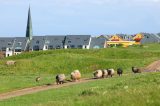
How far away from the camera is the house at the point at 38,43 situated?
505 feet

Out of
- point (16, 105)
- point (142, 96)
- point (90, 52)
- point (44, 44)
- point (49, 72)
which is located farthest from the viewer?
point (44, 44)

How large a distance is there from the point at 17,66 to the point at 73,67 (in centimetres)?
655

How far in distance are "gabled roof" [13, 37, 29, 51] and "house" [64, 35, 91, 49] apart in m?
13.8

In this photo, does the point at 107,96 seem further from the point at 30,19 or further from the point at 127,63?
the point at 30,19

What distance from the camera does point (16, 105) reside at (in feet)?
79.1

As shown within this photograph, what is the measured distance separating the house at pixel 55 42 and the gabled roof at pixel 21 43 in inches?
298

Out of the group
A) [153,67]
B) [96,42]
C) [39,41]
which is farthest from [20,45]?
[153,67]

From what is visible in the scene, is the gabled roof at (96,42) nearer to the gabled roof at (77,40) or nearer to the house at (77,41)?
the house at (77,41)

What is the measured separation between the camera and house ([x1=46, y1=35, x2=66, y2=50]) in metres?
154

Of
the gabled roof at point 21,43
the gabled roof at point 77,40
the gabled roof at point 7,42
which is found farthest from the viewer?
the gabled roof at point 7,42

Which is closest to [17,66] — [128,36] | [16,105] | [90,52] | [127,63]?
[127,63]

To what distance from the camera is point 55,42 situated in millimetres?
155875

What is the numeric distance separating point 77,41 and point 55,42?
8484 mm

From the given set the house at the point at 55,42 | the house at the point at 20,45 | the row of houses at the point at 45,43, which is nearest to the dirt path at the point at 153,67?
the row of houses at the point at 45,43
